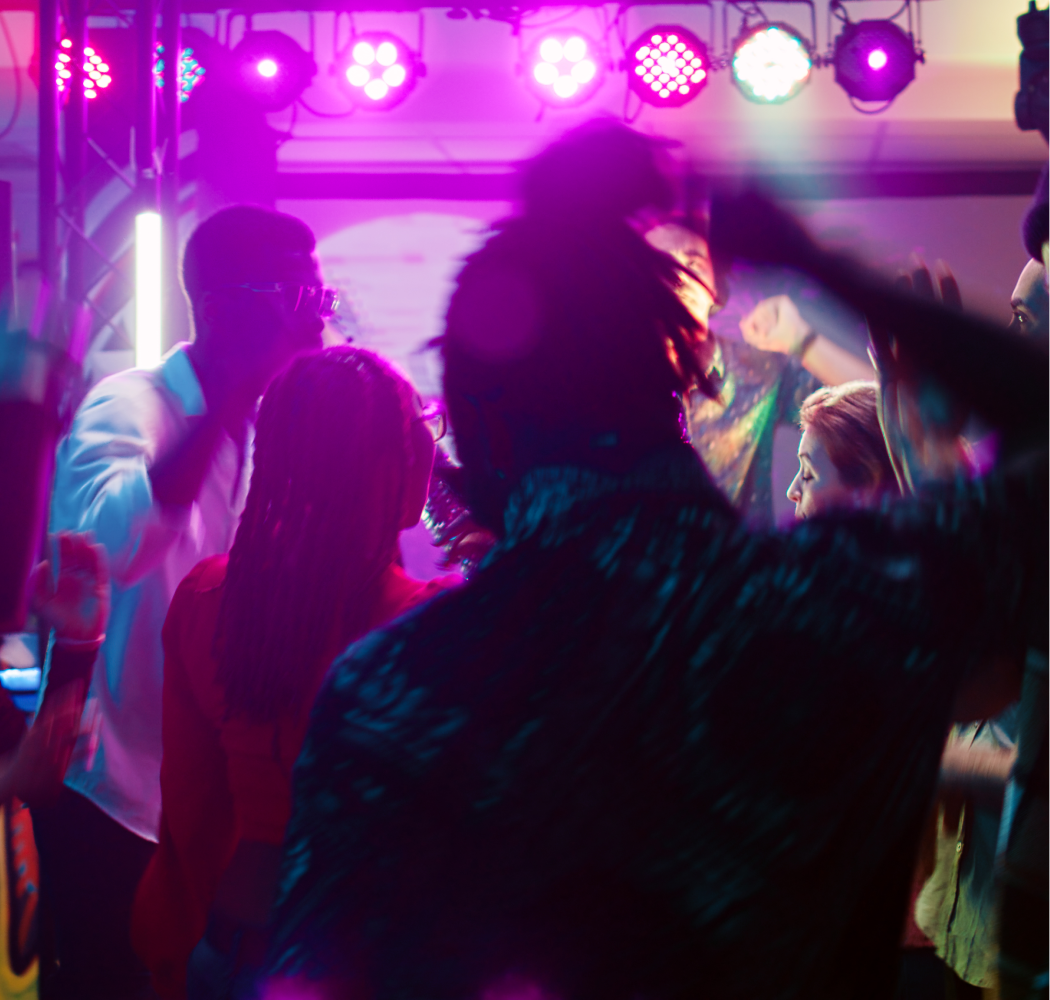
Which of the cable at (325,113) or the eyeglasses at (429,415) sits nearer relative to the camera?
the eyeglasses at (429,415)

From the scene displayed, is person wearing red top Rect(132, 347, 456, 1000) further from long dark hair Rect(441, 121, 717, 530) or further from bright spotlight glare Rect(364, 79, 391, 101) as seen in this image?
bright spotlight glare Rect(364, 79, 391, 101)

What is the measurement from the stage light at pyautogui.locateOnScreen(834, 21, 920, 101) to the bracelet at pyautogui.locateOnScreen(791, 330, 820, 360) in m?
1.95

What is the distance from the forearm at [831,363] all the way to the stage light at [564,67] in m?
1.96

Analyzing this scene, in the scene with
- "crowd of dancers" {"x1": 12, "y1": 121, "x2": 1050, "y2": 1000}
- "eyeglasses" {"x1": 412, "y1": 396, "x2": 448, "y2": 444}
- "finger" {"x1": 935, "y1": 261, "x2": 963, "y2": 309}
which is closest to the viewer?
"crowd of dancers" {"x1": 12, "y1": 121, "x2": 1050, "y2": 1000}

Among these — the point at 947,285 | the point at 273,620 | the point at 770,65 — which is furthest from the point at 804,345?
the point at 947,285

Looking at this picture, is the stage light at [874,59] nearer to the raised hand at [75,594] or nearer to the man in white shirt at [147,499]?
the man in white shirt at [147,499]

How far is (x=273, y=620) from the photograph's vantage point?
1.25m

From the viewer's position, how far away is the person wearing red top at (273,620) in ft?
4.00

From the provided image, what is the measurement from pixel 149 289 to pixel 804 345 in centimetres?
263

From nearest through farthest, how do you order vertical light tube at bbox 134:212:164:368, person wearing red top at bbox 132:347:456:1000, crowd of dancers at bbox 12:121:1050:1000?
crowd of dancers at bbox 12:121:1050:1000, person wearing red top at bbox 132:347:456:1000, vertical light tube at bbox 134:212:164:368

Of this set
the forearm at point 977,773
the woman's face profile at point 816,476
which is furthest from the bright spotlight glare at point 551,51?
the forearm at point 977,773

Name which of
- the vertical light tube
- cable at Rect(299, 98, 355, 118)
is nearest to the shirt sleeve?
the vertical light tube

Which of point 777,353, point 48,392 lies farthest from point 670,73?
point 48,392

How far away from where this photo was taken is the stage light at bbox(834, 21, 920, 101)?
519 cm
